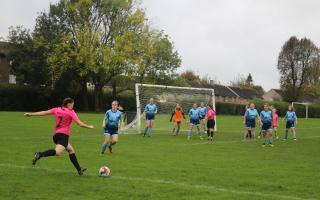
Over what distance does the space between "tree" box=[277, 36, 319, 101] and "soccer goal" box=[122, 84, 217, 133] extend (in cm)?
7494

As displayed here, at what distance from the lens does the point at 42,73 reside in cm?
6156

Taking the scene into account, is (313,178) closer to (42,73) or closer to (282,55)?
(42,73)

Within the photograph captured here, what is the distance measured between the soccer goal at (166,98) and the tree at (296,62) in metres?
74.9

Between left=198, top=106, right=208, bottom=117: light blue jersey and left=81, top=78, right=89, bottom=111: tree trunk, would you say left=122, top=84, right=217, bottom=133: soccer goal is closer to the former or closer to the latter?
left=198, top=106, right=208, bottom=117: light blue jersey

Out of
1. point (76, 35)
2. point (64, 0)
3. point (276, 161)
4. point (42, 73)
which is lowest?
point (276, 161)

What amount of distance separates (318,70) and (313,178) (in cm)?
10021

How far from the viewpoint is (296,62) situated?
355 feet

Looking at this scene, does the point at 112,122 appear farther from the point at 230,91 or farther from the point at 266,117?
the point at 230,91

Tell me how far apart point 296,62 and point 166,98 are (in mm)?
81500

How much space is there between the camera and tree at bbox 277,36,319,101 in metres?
106

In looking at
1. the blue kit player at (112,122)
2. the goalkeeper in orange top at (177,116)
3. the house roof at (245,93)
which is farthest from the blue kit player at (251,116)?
the house roof at (245,93)

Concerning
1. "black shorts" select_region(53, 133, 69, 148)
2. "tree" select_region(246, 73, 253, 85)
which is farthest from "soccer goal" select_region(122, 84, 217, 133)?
"tree" select_region(246, 73, 253, 85)

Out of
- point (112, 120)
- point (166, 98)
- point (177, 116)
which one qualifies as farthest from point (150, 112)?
point (112, 120)

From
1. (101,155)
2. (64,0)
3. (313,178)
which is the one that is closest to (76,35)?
(64,0)
